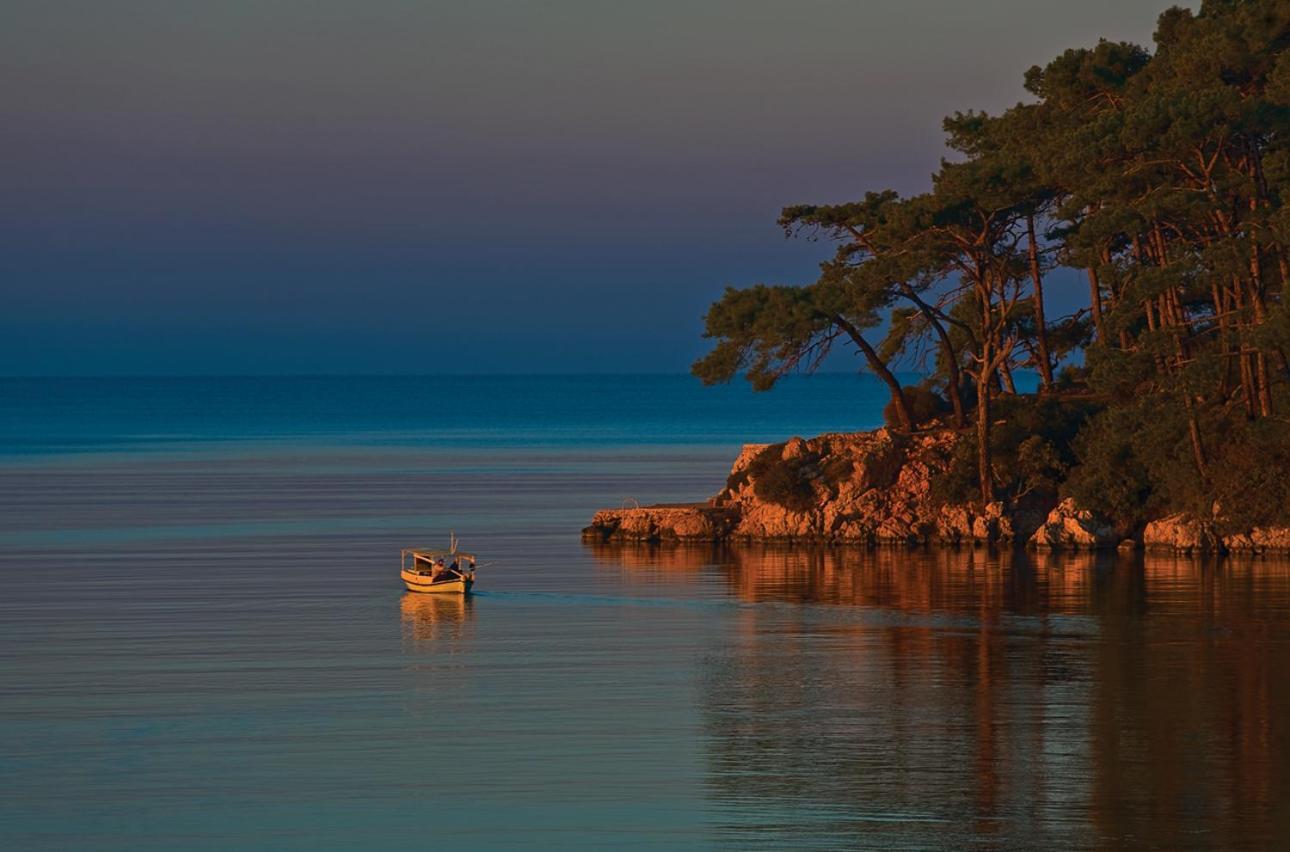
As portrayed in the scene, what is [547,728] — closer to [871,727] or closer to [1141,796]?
[871,727]

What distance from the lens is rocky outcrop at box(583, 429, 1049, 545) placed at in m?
53.5

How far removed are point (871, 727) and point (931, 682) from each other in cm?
408

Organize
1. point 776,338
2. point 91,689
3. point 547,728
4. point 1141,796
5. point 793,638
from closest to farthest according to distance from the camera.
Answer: point 1141,796 < point 547,728 < point 91,689 < point 793,638 < point 776,338

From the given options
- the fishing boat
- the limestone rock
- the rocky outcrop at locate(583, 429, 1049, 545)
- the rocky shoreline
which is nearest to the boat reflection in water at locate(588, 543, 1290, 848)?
the limestone rock

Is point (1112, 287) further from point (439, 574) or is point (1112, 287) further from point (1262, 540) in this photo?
point (439, 574)

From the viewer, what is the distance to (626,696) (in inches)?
1165

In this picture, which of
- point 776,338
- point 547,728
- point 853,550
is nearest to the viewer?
point 547,728

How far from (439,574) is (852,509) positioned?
14792mm

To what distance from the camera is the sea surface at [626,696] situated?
70.7 ft

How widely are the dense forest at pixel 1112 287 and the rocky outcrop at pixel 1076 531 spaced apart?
1.34 ft

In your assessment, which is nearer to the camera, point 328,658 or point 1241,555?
point 328,658

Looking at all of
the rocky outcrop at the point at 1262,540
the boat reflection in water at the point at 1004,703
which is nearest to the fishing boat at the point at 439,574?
the boat reflection in water at the point at 1004,703

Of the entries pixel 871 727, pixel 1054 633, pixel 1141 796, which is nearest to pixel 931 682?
pixel 871 727

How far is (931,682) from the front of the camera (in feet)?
101
